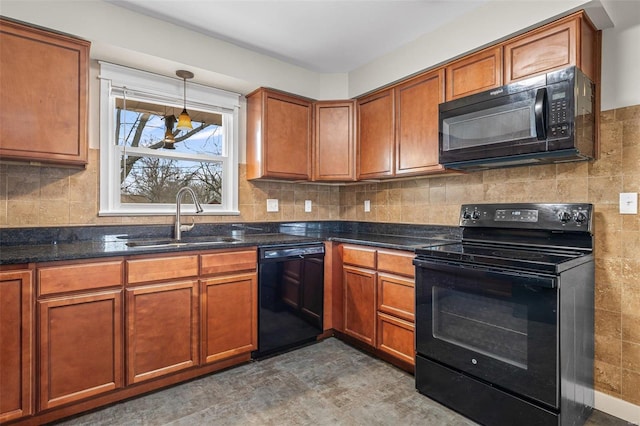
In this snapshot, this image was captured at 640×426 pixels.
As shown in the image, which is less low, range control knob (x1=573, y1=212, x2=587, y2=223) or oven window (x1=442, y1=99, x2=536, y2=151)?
oven window (x1=442, y1=99, x2=536, y2=151)

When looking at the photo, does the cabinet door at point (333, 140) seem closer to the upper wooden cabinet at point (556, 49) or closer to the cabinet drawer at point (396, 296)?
the cabinet drawer at point (396, 296)

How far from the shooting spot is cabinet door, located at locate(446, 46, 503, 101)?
2145 millimetres

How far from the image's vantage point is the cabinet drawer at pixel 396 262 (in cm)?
232

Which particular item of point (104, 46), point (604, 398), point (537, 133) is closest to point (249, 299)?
point (104, 46)

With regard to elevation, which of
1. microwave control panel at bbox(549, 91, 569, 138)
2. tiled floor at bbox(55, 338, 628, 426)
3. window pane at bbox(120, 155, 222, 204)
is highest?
microwave control panel at bbox(549, 91, 569, 138)

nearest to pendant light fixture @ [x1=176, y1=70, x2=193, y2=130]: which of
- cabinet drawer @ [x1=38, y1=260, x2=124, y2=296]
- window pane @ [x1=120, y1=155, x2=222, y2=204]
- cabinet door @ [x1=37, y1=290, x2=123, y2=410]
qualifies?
window pane @ [x1=120, y1=155, x2=222, y2=204]

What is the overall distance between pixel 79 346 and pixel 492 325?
2238 mm

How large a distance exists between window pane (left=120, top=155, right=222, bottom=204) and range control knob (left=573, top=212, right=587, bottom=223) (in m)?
2.65

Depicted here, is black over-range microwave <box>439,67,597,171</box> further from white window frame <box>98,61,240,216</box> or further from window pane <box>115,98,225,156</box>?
window pane <box>115,98,225,156</box>

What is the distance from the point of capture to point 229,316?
7.86ft

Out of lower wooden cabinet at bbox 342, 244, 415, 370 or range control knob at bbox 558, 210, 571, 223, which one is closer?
range control knob at bbox 558, 210, 571, 223

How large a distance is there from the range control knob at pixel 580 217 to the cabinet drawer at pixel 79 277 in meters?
Answer: 2.65

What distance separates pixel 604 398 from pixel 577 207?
1105 mm

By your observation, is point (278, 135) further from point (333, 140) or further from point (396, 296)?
point (396, 296)
